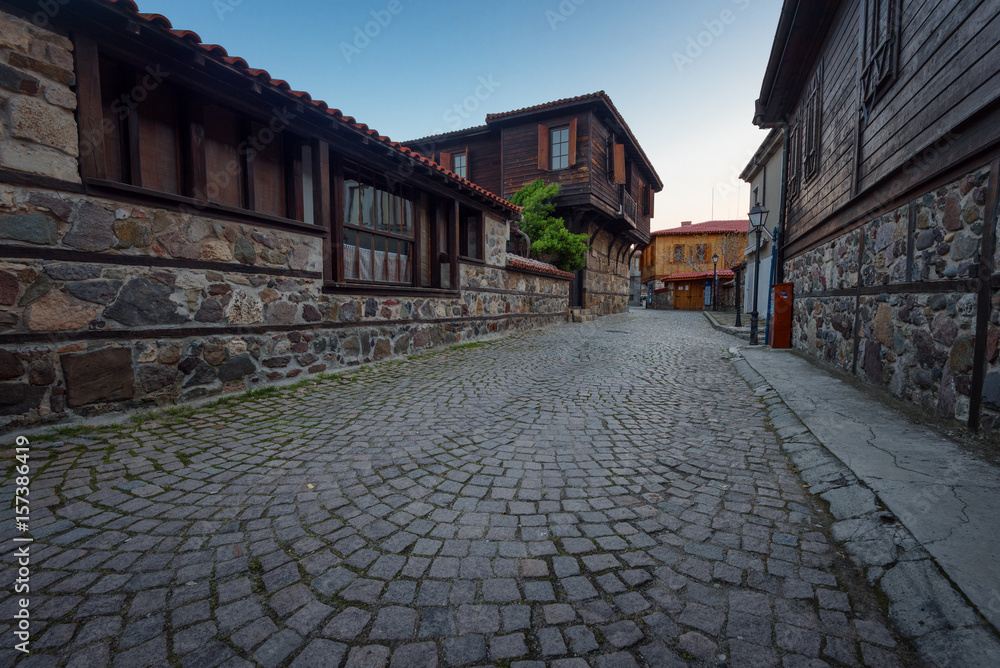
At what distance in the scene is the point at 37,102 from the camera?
3.48 m

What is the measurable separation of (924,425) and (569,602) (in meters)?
3.66

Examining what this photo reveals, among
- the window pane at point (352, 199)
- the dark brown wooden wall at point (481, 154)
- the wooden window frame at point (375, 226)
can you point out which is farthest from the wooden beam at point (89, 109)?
the dark brown wooden wall at point (481, 154)

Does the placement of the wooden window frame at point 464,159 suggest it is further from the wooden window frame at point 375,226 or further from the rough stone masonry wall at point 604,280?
the wooden window frame at point 375,226

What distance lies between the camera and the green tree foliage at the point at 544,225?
49.4 ft

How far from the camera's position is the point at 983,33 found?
10.8ft

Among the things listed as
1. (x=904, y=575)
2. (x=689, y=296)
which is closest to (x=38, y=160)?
(x=904, y=575)

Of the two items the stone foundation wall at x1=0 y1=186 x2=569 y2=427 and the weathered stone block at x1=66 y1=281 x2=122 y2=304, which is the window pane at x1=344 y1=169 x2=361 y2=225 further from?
the weathered stone block at x1=66 y1=281 x2=122 y2=304

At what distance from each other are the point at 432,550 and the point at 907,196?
5.60 m

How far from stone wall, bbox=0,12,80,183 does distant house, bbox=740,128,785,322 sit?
16031 mm

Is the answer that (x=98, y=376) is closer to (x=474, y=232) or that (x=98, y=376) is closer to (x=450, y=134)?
(x=474, y=232)

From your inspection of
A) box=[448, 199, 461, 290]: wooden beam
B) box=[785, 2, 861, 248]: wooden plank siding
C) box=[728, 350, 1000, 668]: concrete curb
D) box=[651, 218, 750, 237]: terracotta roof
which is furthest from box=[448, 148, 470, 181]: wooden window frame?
box=[651, 218, 750, 237]: terracotta roof

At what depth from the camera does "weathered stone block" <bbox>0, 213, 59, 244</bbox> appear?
3.34 metres

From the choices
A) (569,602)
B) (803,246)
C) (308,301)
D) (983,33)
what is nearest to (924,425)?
(983,33)

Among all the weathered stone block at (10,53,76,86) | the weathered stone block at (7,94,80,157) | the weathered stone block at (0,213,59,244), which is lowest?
the weathered stone block at (0,213,59,244)
